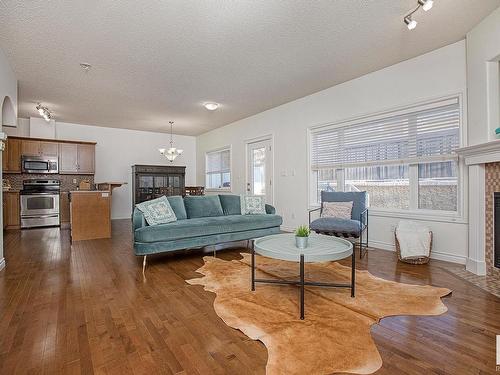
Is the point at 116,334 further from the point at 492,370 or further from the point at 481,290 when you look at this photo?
the point at 481,290

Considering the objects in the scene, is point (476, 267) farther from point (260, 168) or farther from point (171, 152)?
point (171, 152)

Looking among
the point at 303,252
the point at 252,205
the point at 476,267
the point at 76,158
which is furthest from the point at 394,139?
the point at 76,158

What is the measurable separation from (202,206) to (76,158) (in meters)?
4.83

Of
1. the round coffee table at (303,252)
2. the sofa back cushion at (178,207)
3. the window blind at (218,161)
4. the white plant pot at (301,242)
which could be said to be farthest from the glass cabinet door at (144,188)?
the white plant pot at (301,242)

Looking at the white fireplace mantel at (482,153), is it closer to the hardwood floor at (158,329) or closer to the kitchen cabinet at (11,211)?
the hardwood floor at (158,329)

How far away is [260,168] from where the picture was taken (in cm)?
675

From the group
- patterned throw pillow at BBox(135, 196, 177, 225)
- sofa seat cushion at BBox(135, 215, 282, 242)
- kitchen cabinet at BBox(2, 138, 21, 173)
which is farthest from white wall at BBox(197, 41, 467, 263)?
kitchen cabinet at BBox(2, 138, 21, 173)

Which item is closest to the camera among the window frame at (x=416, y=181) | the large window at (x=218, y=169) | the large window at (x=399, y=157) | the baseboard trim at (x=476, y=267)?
the baseboard trim at (x=476, y=267)

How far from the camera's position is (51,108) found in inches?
239

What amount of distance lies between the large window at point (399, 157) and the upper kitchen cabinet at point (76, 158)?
20.2ft

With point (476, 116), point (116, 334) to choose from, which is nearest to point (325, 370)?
point (116, 334)

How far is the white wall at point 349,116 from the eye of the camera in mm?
3477

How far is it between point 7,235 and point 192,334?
6.08m

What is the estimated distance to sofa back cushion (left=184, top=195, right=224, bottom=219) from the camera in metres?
4.48
